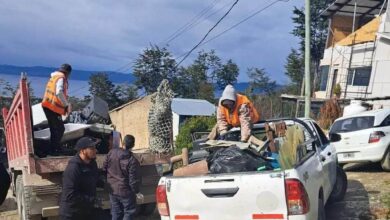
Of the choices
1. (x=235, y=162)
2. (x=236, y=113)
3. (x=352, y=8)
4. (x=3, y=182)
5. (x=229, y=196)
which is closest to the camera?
(x=3, y=182)

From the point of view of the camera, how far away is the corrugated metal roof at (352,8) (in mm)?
32500

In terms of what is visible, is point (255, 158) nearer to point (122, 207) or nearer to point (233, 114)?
point (233, 114)

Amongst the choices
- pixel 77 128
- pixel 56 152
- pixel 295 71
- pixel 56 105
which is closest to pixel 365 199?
pixel 77 128

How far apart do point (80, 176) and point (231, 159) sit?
1669 millimetres

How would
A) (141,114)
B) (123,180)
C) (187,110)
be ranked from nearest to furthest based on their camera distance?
(123,180)
(141,114)
(187,110)

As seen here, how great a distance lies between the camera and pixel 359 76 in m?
27.5

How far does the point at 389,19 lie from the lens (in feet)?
85.6

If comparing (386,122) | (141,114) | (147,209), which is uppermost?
(386,122)

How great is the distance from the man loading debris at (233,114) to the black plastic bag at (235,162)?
1266 millimetres

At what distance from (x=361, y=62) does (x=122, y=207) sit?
23.1 m

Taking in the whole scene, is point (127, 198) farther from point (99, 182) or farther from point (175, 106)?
point (175, 106)

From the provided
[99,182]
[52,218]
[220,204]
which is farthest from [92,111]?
[220,204]

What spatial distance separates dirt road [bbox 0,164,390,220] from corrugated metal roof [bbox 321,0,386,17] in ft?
72.5

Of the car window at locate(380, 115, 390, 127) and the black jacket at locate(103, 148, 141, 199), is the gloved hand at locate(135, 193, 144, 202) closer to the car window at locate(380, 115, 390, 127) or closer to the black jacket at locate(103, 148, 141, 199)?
the black jacket at locate(103, 148, 141, 199)
